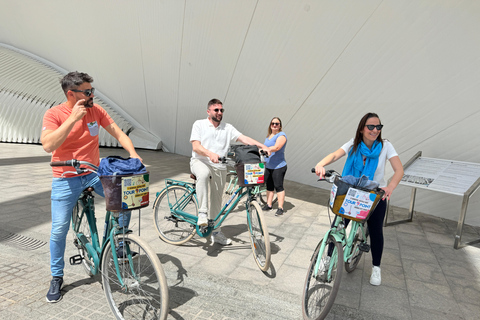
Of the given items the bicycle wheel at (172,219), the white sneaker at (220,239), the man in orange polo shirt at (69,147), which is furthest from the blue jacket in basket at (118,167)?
the white sneaker at (220,239)

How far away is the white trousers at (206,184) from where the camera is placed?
10.9 feet

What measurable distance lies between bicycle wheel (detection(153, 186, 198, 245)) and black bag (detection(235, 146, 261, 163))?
855 millimetres

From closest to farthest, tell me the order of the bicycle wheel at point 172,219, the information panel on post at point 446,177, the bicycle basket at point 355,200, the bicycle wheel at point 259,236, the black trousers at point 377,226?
the bicycle basket at point 355,200 → the black trousers at point 377,226 → the bicycle wheel at point 259,236 → the bicycle wheel at point 172,219 → the information panel on post at point 446,177

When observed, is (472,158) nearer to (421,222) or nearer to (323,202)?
(421,222)

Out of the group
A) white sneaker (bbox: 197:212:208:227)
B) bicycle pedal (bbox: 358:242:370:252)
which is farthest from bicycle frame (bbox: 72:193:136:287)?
bicycle pedal (bbox: 358:242:370:252)

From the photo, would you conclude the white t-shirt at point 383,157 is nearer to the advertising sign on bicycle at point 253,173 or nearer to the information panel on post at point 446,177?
the advertising sign on bicycle at point 253,173

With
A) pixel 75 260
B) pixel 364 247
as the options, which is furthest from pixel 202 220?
pixel 364 247

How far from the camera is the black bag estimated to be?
120 inches

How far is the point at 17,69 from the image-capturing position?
13.7 m

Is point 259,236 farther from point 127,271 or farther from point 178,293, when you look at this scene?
point 127,271

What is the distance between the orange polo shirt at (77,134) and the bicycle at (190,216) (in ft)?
3.90

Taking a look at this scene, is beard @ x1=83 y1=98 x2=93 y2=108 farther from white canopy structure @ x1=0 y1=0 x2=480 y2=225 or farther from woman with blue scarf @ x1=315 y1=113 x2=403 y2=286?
white canopy structure @ x1=0 y1=0 x2=480 y2=225

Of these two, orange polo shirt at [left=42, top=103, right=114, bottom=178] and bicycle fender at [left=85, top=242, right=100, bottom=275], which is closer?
orange polo shirt at [left=42, top=103, right=114, bottom=178]

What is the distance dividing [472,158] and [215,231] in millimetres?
4198
